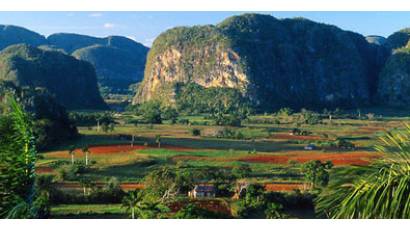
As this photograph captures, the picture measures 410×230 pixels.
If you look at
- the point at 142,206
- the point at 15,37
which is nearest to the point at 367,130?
the point at 142,206

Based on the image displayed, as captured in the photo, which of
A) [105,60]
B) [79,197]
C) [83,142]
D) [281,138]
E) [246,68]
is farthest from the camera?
[105,60]

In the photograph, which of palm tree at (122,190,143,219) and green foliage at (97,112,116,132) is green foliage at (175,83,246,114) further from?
palm tree at (122,190,143,219)

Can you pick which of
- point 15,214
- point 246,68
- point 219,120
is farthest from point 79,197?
point 246,68

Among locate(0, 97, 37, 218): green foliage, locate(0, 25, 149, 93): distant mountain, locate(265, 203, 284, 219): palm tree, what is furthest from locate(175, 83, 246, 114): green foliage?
locate(0, 97, 37, 218): green foliage

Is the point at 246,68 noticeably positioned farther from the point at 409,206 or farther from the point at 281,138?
the point at 409,206

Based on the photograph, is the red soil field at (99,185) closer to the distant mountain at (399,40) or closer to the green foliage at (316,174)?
the green foliage at (316,174)

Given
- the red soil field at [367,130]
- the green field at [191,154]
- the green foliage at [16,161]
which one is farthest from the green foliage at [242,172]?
the red soil field at [367,130]
